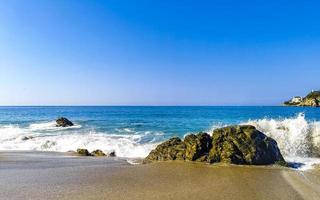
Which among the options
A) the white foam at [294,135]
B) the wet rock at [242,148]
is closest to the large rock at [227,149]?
the wet rock at [242,148]

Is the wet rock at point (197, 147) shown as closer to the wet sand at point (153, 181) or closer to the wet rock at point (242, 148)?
the wet rock at point (242, 148)

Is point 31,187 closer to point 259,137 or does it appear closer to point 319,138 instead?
point 259,137

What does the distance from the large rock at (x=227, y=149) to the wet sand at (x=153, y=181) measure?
2.22ft

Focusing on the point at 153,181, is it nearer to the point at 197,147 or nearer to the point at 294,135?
the point at 197,147

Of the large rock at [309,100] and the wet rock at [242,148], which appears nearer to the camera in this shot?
the wet rock at [242,148]

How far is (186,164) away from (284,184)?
12.5ft

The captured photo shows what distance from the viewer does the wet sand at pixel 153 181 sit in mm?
7445

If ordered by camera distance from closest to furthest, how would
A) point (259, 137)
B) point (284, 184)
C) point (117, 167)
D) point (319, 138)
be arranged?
point (284, 184) < point (117, 167) < point (259, 137) < point (319, 138)

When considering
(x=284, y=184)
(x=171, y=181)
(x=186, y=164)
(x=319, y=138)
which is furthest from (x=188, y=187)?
(x=319, y=138)

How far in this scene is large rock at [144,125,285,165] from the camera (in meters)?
11.9

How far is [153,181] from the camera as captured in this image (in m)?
8.94

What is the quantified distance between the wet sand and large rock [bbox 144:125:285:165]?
2.22 feet

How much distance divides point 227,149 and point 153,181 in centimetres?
422

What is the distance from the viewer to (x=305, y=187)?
27.3ft
